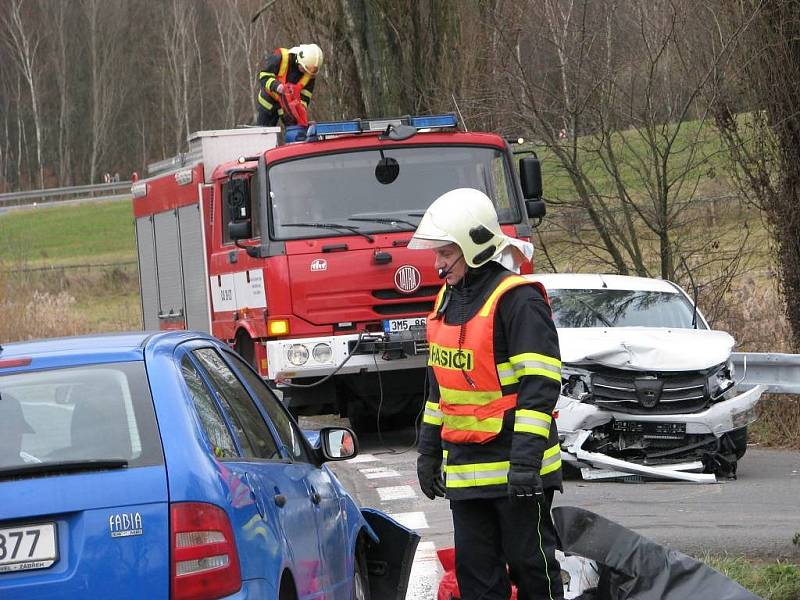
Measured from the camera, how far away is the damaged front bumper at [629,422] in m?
10.5

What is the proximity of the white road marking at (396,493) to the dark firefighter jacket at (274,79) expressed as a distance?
5847mm

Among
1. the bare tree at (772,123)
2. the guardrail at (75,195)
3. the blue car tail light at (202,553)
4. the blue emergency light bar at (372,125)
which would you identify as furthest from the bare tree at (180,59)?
the blue car tail light at (202,553)

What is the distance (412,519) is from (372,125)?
468 centimetres

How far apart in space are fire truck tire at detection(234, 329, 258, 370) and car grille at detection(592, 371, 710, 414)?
3.80 m

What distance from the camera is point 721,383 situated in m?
10.9

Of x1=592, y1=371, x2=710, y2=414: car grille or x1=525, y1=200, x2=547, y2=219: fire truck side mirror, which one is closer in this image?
x1=592, y1=371, x2=710, y2=414: car grille

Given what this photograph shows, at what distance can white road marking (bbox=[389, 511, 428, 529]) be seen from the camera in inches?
364

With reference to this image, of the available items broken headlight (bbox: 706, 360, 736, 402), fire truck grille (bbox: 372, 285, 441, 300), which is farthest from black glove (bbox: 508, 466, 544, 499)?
fire truck grille (bbox: 372, 285, 441, 300)

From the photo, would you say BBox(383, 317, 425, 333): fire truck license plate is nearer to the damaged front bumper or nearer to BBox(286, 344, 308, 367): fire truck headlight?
BBox(286, 344, 308, 367): fire truck headlight

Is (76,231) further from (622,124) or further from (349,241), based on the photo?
(349,241)

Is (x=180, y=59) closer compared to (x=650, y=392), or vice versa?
(x=650, y=392)

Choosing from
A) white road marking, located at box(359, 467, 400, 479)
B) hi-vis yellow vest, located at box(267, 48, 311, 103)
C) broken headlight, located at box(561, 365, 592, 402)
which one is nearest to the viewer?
broken headlight, located at box(561, 365, 592, 402)

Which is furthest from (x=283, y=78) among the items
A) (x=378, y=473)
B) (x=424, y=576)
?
(x=424, y=576)

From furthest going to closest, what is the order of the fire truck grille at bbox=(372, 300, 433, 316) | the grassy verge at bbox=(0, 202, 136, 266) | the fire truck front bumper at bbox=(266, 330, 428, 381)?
the grassy verge at bbox=(0, 202, 136, 266) → the fire truck grille at bbox=(372, 300, 433, 316) → the fire truck front bumper at bbox=(266, 330, 428, 381)
